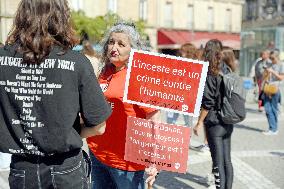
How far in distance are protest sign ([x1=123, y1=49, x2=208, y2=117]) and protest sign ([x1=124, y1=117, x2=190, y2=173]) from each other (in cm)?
15

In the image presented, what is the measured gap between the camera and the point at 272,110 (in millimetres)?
8469

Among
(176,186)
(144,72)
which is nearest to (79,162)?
(144,72)

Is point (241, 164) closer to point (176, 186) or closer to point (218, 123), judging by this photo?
point (176, 186)

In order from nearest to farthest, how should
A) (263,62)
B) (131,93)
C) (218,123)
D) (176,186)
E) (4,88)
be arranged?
(4,88) < (131,93) < (218,123) < (176,186) < (263,62)

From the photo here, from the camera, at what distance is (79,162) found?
221 cm

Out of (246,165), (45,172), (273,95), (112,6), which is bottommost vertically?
(246,165)

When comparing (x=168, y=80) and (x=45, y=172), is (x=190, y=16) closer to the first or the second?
(x=168, y=80)

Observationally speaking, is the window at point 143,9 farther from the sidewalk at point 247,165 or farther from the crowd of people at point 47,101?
the crowd of people at point 47,101

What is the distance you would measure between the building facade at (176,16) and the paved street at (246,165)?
63.4 feet

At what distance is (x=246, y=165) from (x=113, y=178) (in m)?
3.48

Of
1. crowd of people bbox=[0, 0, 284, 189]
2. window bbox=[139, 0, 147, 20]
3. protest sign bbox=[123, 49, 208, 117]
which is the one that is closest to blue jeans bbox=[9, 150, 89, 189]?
crowd of people bbox=[0, 0, 284, 189]

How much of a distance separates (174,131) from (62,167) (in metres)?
1.05

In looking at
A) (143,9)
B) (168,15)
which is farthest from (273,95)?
(168,15)

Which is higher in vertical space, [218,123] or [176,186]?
[218,123]
